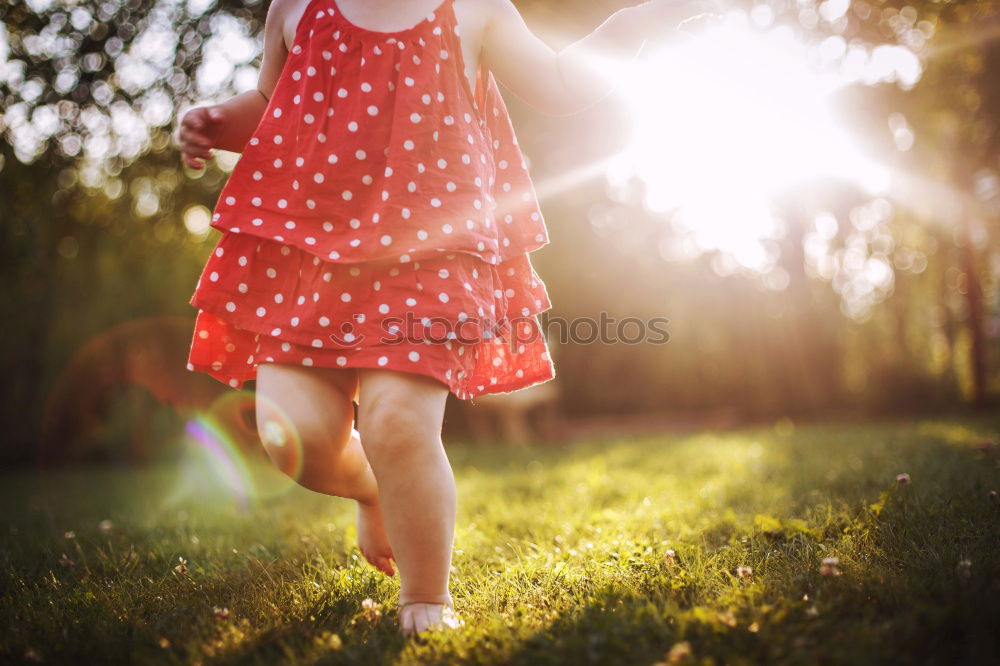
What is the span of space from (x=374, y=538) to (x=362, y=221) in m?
0.90

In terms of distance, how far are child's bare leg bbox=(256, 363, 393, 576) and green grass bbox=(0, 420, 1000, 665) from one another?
339 mm

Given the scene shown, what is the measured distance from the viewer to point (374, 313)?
1.61m

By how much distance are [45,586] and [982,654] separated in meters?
2.39

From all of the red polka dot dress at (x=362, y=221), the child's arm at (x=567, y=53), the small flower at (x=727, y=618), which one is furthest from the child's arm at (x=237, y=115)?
the small flower at (x=727, y=618)

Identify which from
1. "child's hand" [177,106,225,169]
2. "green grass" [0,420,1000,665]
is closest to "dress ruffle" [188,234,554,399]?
"child's hand" [177,106,225,169]

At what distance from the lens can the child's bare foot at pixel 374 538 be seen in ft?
6.37

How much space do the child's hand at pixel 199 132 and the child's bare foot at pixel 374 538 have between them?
1.08m

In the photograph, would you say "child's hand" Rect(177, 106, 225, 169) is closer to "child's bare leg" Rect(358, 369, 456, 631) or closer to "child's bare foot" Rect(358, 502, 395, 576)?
"child's bare leg" Rect(358, 369, 456, 631)

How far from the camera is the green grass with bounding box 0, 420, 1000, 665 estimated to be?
1.34m

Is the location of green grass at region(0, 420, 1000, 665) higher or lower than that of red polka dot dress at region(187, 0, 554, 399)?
lower

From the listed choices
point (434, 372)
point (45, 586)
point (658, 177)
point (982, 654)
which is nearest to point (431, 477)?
point (434, 372)

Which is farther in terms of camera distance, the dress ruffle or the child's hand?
the child's hand

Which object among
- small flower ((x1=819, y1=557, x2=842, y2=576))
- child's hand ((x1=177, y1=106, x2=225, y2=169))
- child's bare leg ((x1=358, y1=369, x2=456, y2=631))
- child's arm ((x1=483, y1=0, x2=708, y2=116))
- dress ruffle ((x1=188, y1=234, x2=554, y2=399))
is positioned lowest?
small flower ((x1=819, y1=557, x2=842, y2=576))

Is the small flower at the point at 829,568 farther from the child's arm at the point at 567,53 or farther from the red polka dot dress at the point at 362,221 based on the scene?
the child's arm at the point at 567,53
